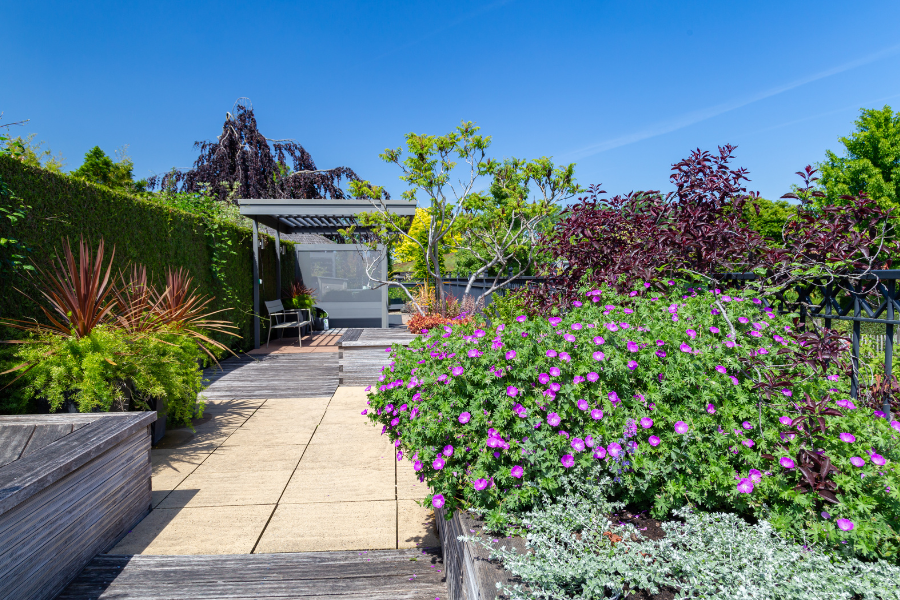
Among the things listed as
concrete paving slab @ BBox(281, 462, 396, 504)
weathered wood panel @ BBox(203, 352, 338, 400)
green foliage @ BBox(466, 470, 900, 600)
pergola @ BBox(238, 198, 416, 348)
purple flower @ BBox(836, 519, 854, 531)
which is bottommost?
concrete paving slab @ BBox(281, 462, 396, 504)

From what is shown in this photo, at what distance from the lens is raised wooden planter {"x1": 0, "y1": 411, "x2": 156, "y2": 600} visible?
4.79ft

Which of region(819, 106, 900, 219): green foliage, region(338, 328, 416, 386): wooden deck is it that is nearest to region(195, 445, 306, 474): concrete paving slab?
region(338, 328, 416, 386): wooden deck

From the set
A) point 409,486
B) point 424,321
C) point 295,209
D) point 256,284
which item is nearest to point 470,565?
point 409,486

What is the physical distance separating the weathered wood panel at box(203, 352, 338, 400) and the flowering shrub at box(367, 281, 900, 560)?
3433mm

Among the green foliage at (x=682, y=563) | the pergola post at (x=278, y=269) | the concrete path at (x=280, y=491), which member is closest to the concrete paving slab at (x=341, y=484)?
the concrete path at (x=280, y=491)

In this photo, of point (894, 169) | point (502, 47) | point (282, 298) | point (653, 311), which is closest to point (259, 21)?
point (502, 47)

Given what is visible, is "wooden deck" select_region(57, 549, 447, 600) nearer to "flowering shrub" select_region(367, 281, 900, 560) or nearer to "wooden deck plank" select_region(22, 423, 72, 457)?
"flowering shrub" select_region(367, 281, 900, 560)

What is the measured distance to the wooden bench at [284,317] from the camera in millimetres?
7366

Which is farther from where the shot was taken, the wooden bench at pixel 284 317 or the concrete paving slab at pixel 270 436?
the wooden bench at pixel 284 317

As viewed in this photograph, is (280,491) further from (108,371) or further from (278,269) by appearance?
(278,269)

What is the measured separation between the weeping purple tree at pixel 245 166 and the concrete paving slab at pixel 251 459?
17.5 meters

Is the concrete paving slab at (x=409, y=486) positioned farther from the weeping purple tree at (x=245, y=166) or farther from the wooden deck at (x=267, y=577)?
the weeping purple tree at (x=245, y=166)

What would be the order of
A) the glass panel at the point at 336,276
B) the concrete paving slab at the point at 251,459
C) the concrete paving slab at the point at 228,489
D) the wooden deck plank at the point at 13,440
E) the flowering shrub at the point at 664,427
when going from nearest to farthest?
the flowering shrub at the point at 664,427 → the wooden deck plank at the point at 13,440 → the concrete paving slab at the point at 228,489 → the concrete paving slab at the point at 251,459 → the glass panel at the point at 336,276

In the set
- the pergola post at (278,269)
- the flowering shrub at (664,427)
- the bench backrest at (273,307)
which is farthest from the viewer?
the pergola post at (278,269)
